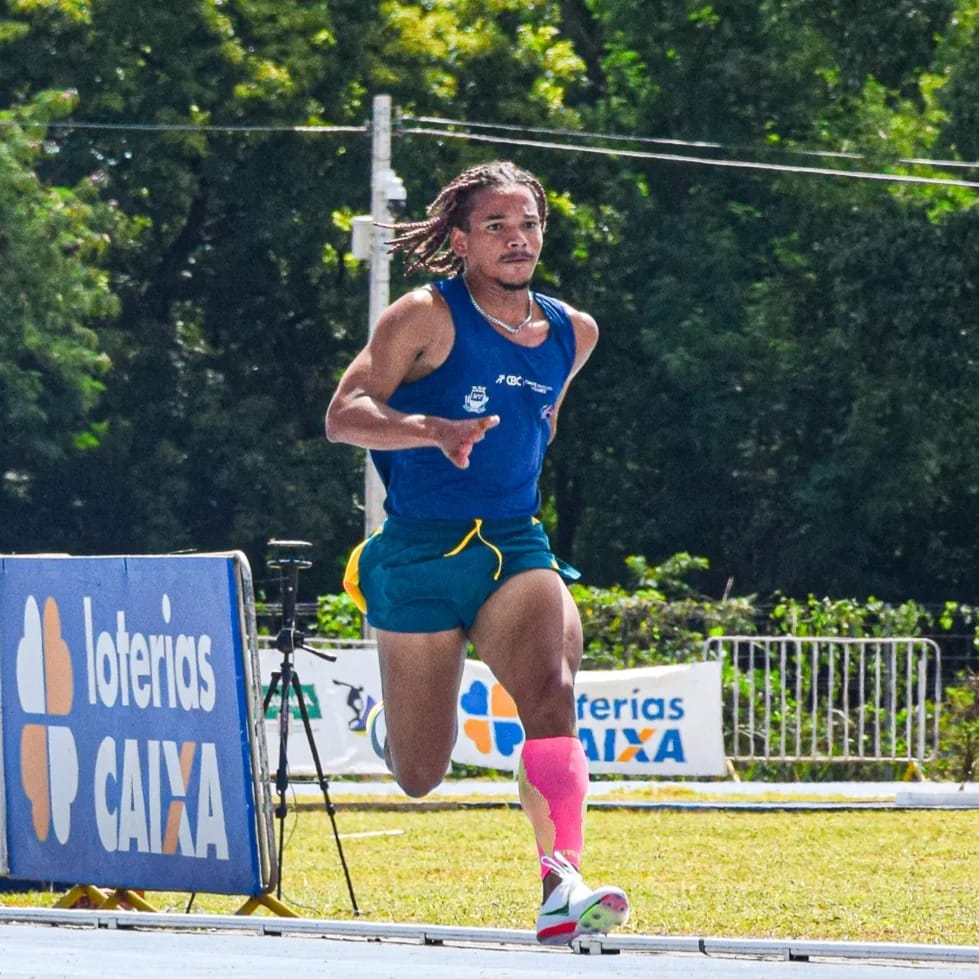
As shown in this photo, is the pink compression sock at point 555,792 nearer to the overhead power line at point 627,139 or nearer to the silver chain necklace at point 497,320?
the silver chain necklace at point 497,320

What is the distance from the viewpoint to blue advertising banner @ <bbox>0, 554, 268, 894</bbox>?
24.5 ft

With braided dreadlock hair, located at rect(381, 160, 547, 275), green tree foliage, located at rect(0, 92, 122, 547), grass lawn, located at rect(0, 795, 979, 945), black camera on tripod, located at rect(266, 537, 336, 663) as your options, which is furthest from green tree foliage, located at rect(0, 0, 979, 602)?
braided dreadlock hair, located at rect(381, 160, 547, 275)

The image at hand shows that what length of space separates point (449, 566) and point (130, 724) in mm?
2625

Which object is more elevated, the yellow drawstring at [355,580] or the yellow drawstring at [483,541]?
the yellow drawstring at [483,541]

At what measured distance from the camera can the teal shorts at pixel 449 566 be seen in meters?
5.55

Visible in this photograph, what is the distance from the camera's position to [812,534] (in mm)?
36156

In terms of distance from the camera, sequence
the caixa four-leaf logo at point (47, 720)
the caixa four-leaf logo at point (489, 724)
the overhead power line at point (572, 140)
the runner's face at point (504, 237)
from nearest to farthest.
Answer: the runner's face at point (504, 237)
the caixa four-leaf logo at point (47, 720)
the caixa four-leaf logo at point (489, 724)
the overhead power line at point (572, 140)

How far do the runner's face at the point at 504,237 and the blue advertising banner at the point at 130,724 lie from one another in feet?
7.22

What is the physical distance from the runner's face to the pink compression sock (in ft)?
3.80

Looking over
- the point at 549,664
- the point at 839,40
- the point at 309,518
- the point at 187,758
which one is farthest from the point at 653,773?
the point at 309,518

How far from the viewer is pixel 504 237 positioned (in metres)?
5.59

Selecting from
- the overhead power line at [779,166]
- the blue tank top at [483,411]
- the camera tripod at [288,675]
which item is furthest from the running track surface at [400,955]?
the overhead power line at [779,166]

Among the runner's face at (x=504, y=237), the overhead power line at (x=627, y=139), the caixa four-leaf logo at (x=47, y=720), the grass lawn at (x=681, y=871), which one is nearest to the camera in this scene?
the runner's face at (x=504, y=237)

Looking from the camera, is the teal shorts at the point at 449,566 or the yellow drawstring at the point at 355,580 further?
the yellow drawstring at the point at 355,580
